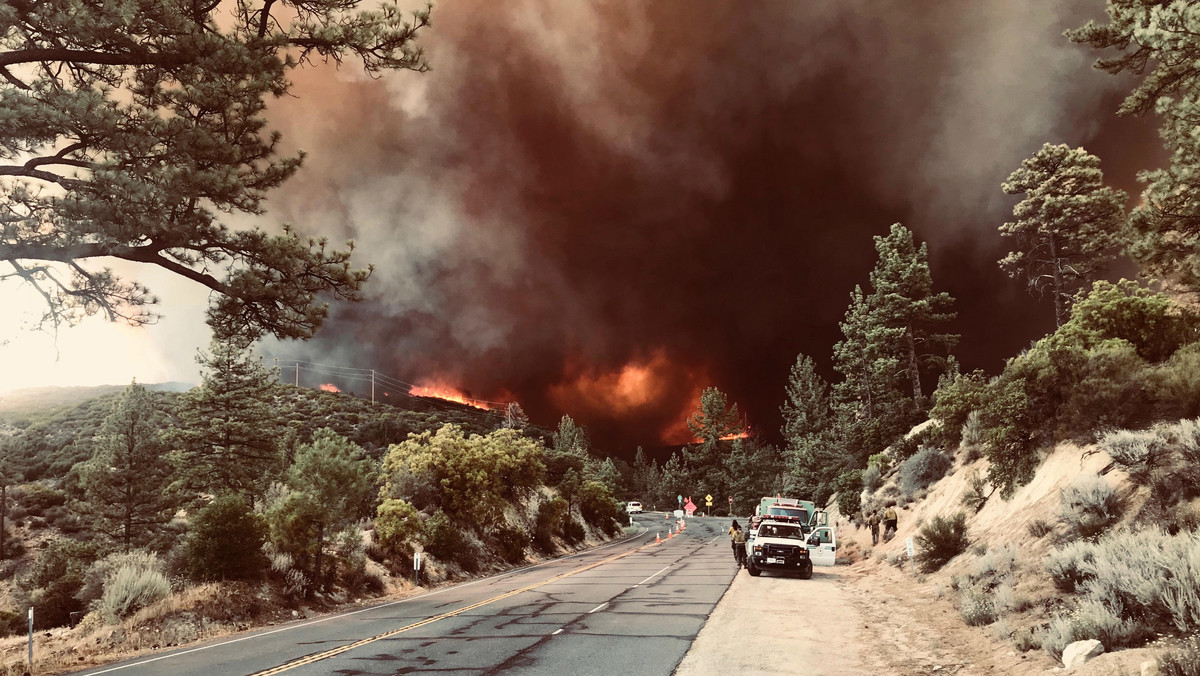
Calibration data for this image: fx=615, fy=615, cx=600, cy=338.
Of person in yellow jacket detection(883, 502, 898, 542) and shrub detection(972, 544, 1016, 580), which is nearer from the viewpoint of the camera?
shrub detection(972, 544, 1016, 580)

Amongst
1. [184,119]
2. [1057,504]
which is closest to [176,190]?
[184,119]

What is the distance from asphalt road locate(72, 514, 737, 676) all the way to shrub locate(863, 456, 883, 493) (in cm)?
1985

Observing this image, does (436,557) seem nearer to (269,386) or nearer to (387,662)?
(387,662)

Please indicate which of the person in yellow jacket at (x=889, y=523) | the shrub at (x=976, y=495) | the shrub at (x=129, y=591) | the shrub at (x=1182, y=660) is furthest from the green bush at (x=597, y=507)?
the shrub at (x=1182, y=660)

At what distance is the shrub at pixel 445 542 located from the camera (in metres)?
29.7

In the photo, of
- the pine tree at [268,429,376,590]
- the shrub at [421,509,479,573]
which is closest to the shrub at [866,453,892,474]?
the shrub at [421,509,479,573]

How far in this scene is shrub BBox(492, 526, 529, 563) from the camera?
3603 cm

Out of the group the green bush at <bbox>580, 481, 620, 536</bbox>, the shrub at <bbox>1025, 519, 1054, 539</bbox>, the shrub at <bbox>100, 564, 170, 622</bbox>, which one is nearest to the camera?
the shrub at <bbox>1025, 519, 1054, 539</bbox>

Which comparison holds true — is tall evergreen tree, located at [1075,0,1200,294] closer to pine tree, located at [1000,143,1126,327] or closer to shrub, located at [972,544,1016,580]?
shrub, located at [972,544,1016,580]

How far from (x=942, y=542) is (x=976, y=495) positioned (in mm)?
3381

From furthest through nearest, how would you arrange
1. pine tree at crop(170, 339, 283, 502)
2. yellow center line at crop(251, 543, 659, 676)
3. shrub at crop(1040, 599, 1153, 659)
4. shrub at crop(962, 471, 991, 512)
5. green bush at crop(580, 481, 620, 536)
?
green bush at crop(580, 481, 620, 536) < pine tree at crop(170, 339, 283, 502) < shrub at crop(962, 471, 991, 512) < yellow center line at crop(251, 543, 659, 676) < shrub at crop(1040, 599, 1153, 659)

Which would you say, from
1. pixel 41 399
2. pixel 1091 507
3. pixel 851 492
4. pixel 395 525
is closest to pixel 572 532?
pixel 851 492

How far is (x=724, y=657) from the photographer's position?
9953 mm

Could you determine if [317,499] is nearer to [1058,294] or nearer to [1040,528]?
[1040,528]
